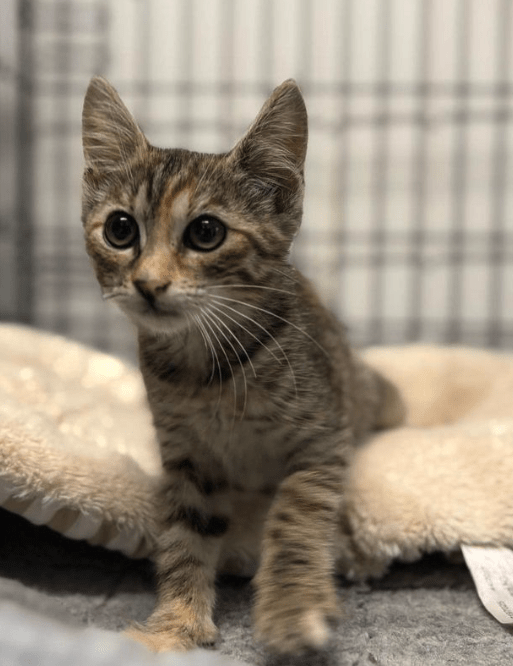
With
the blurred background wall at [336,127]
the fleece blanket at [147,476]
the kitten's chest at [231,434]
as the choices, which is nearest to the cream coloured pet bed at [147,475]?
the fleece blanket at [147,476]

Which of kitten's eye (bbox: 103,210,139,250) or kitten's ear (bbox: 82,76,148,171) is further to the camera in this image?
kitten's ear (bbox: 82,76,148,171)

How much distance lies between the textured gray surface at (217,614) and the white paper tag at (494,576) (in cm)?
2

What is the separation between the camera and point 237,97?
241 cm

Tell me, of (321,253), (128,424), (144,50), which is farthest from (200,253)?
(144,50)

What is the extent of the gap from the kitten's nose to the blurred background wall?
155 centimetres

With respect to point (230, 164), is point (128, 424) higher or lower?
lower

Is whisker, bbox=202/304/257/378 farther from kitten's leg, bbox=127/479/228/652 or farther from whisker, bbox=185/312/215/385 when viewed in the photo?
kitten's leg, bbox=127/479/228/652

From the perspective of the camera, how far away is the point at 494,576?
105cm

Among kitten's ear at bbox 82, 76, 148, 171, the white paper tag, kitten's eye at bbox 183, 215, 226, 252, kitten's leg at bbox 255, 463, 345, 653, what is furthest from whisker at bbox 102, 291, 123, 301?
the white paper tag

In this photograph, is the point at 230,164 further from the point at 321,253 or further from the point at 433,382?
the point at 321,253

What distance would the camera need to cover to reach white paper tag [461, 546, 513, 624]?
0.99 meters

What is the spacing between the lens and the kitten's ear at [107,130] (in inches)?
42.5

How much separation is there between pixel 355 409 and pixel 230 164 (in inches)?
22.6

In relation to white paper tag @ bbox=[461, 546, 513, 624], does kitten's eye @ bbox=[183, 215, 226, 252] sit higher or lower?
higher
